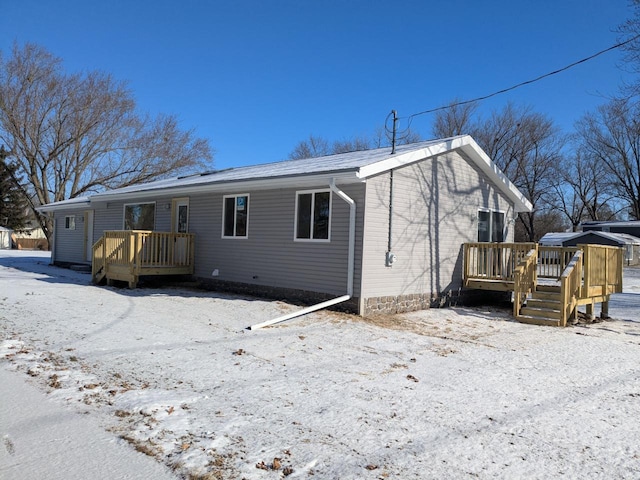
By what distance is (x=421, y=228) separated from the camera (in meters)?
10.4

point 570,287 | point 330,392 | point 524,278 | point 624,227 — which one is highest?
point 624,227

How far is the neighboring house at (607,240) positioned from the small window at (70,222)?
28514mm

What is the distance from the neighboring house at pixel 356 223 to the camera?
30.0 feet

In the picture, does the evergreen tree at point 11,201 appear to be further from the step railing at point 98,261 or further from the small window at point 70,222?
the step railing at point 98,261

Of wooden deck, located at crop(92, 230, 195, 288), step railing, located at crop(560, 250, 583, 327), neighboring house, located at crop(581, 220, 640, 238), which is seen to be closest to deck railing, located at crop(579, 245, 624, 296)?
step railing, located at crop(560, 250, 583, 327)

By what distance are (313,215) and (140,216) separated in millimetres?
7721

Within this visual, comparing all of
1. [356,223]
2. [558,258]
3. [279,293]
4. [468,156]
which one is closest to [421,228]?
[356,223]

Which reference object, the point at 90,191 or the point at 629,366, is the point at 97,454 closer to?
the point at 629,366

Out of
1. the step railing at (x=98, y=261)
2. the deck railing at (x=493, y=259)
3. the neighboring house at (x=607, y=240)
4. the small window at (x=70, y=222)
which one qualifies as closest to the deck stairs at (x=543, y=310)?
the deck railing at (x=493, y=259)

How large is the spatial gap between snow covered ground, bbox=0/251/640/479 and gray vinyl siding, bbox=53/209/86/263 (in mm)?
10689

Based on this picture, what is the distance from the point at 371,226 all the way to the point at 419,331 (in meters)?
2.25

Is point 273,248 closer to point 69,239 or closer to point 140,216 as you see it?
point 140,216

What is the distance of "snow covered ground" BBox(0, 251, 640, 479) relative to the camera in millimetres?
3090

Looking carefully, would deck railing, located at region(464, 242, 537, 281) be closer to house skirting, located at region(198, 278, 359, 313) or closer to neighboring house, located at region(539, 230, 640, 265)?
house skirting, located at region(198, 278, 359, 313)
